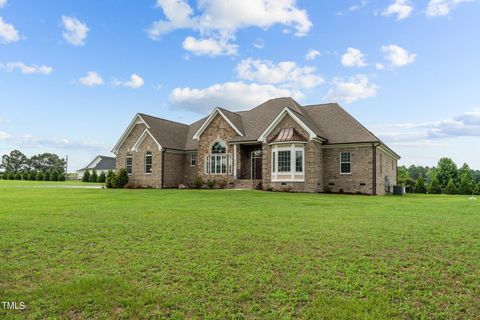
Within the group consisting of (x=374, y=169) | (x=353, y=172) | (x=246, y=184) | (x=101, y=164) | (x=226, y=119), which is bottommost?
(x=246, y=184)

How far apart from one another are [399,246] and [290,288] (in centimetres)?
343

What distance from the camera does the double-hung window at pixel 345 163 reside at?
85.5ft

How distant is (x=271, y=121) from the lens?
29.4m

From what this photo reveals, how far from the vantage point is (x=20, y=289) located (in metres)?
4.73

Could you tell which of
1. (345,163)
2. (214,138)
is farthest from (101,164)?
(345,163)

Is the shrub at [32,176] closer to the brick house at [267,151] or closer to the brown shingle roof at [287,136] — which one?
the brick house at [267,151]

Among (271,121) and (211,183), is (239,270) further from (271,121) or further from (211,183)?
(271,121)

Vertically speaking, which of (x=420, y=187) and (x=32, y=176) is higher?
(x=32, y=176)

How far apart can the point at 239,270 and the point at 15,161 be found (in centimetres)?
11648

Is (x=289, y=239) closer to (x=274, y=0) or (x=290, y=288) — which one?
(x=290, y=288)

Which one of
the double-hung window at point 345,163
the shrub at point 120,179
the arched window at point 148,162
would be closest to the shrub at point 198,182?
the arched window at point 148,162

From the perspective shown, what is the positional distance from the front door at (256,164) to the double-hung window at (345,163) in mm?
6469

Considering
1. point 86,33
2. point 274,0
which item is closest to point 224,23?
point 274,0

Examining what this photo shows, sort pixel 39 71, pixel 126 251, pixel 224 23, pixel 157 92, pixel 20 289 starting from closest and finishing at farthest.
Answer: pixel 20 289 < pixel 126 251 < pixel 224 23 < pixel 39 71 < pixel 157 92
